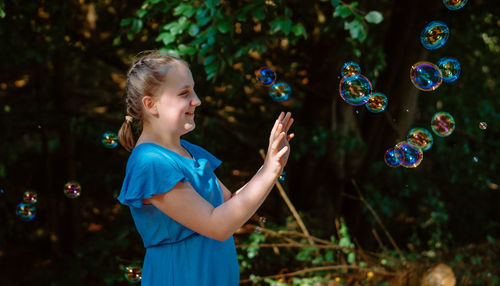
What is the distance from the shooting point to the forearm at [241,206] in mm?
1430

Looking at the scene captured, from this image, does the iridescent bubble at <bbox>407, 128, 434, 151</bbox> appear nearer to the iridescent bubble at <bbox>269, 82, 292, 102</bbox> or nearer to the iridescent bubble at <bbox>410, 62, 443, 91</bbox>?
the iridescent bubble at <bbox>410, 62, 443, 91</bbox>

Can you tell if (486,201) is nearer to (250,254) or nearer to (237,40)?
(250,254)

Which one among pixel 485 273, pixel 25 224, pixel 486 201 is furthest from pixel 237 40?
pixel 486 201

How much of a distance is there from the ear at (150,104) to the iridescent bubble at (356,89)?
49.1 inches

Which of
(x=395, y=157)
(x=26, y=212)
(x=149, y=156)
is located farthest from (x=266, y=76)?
(x=26, y=212)

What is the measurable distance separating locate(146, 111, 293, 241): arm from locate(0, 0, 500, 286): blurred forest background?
1.35 metres

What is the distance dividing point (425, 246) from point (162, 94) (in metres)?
4.83

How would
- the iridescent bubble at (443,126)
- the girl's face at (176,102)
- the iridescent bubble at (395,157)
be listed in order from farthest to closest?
the iridescent bubble at (443,126)
the iridescent bubble at (395,157)
the girl's face at (176,102)

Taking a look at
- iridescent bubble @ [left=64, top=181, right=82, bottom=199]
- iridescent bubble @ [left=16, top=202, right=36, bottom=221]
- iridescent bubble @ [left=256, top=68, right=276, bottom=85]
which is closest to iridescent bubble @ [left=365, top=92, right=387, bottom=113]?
iridescent bubble @ [left=256, top=68, right=276, bottom=85]

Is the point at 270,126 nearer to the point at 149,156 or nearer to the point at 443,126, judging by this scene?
the point at 443,126

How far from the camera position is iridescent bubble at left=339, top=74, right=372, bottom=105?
98.7 inches

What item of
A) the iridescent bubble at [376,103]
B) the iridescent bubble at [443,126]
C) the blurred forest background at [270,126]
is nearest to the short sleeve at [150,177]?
the blurred forest background at [270,126]

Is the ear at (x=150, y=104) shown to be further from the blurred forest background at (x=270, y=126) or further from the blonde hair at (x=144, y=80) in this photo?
the blurred forest background at (x=270, y=126)

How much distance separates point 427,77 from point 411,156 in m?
0.44
